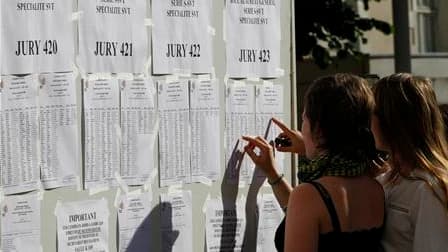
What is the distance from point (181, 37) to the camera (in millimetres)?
2676

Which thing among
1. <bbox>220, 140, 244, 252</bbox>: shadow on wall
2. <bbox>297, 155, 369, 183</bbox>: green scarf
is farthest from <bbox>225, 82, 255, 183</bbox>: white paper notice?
<bbox>297, 155, 369, 183</bbox>: green scarf

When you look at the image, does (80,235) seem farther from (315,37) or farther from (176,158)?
(315,37)

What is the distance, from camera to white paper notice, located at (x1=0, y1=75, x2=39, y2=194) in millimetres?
2248

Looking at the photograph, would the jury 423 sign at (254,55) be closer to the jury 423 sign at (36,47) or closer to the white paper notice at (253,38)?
the white paper notice at (253,38)

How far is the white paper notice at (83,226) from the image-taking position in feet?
7.80

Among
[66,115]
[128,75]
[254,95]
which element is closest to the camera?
[66,115]

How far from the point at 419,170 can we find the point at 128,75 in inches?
35.2

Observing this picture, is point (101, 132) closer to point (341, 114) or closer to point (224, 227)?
point (224, 227)

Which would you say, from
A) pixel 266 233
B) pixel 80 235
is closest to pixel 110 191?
pixel 80 235

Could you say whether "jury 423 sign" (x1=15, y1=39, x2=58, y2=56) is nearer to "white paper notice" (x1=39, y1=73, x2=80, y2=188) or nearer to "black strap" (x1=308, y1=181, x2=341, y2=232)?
"white paper notice" (x1=39, y1=73, x2=80, y2=188)

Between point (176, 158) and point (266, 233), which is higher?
point (176, 158)

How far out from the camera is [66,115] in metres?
2.37

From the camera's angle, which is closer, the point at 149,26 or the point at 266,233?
the point at 149,26

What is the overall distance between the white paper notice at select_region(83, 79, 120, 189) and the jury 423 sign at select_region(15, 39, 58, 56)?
0.45ft
